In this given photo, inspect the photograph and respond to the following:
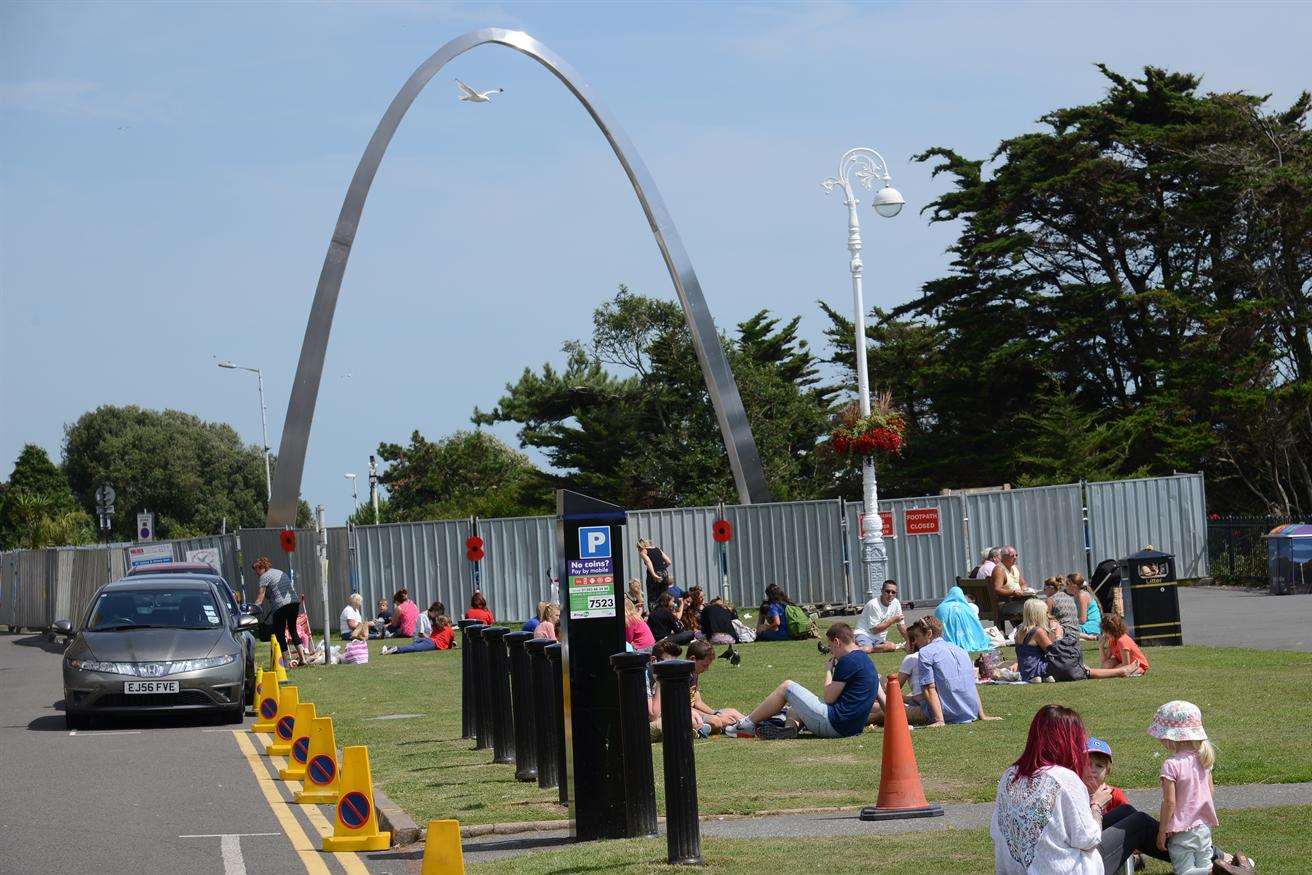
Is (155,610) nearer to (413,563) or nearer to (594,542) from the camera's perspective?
(594,542)

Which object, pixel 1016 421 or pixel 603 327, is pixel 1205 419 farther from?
pixel 603 327

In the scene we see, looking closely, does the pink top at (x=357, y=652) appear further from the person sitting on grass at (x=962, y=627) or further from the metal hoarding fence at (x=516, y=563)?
the person sitting on grass at (x=962, y=627)

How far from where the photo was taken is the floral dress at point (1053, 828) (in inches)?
235

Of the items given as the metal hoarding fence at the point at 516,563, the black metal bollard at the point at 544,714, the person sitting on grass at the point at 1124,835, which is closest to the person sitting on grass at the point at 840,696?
the black metal bollard at the point at 544,714

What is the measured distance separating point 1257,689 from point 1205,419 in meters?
33.6

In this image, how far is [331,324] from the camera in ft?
121

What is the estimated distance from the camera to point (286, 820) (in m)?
10.7

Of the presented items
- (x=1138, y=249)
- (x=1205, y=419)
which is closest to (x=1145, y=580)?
(x=1205, y=419)

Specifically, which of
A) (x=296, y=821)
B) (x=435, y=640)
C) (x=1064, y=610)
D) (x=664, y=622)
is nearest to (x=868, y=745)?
(x=296, y=821)

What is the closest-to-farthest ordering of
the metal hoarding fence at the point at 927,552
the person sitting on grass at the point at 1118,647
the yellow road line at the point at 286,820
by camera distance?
the yellow road line at the point at 286,820 → the person sitting on grass at the point at 1118,647 → the metal hoarding fence at the point at 927,552

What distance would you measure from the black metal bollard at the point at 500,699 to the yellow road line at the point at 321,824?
1674mm

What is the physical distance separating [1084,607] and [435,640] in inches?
471

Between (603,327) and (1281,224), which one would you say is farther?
(603,327)

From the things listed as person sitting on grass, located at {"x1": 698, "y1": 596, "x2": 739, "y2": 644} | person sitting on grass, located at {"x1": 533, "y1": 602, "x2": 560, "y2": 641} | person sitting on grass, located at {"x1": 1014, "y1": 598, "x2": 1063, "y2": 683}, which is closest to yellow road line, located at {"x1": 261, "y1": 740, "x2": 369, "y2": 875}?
person sitting on grass, located at {"x1": 533, "y1": 602, "x2": 560, "y2": 641}
